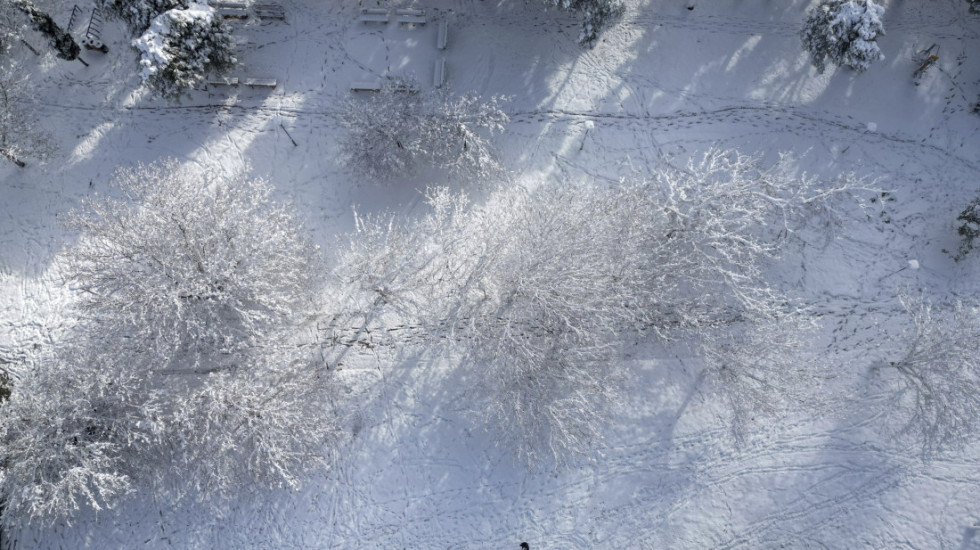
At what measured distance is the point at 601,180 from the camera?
747 inches

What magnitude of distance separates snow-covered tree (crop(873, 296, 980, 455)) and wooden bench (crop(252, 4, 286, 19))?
2401 cm

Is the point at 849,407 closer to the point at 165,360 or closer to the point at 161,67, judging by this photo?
the point at 165,360

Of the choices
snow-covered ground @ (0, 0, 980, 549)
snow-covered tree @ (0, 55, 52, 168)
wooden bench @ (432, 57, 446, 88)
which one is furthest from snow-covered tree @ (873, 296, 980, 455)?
snow-covered tree @ (0, 55, 52, 168)

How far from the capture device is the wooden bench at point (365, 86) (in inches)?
745

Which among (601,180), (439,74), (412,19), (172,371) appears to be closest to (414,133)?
(439,74)

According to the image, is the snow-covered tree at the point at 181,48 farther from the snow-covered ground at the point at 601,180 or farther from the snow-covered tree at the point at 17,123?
the snow-covered tree at the point at 17,123

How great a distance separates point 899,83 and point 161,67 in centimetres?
2544

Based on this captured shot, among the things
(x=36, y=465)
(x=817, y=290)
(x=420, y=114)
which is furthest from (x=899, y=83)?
(x=36, y=465)

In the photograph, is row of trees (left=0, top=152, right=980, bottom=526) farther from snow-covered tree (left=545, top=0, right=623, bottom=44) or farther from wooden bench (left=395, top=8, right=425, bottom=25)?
wooden bench (left=395, top=8, right=425, bottom=25)

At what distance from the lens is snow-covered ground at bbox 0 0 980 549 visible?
16859 mm

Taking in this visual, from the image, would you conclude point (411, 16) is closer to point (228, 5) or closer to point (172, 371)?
point (228, 5)

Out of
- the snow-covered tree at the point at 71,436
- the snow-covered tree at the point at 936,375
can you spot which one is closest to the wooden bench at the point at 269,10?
the snow-covered tree at the point at 71,436

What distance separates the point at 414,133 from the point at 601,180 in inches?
267

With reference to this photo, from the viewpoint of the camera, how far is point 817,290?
724 inches
